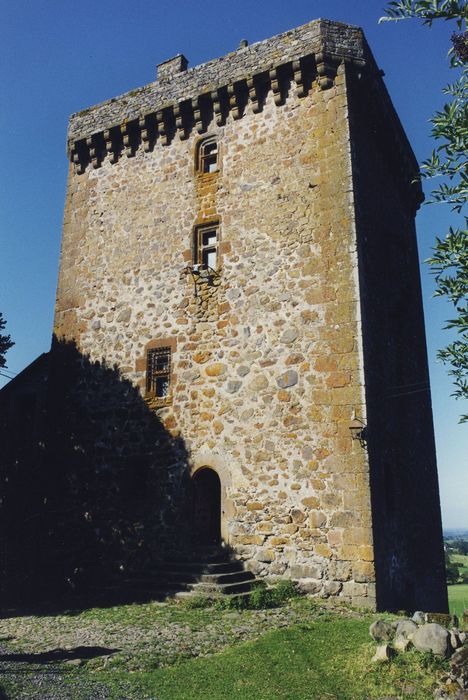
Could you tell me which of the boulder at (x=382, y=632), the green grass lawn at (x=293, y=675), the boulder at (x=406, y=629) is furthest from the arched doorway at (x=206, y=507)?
the boulder at (x=406, y=629)

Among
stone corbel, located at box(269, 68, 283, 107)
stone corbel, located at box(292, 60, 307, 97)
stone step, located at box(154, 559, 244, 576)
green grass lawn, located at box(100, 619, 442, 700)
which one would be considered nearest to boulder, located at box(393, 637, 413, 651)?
green grass lawn, located at box(100, 619, 442, 700)

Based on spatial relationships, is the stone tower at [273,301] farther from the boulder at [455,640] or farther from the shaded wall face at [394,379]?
the boulder at [455,640]

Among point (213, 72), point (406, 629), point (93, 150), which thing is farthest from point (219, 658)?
point (93, 150)

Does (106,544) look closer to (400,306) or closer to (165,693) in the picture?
(165,693)

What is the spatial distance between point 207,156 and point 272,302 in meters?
4.42

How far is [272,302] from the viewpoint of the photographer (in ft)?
40.2

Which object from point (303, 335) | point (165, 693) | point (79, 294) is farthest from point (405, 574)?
point (79, 294)

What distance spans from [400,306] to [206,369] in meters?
5.31

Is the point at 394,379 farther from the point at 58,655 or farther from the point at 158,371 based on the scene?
the point at 58,655

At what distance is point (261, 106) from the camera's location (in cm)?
1360

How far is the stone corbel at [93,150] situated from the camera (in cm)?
1584

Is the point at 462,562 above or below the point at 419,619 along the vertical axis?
below

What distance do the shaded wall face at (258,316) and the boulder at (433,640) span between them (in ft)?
10.7

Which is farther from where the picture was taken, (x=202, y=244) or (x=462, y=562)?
(x=462, y=562)
